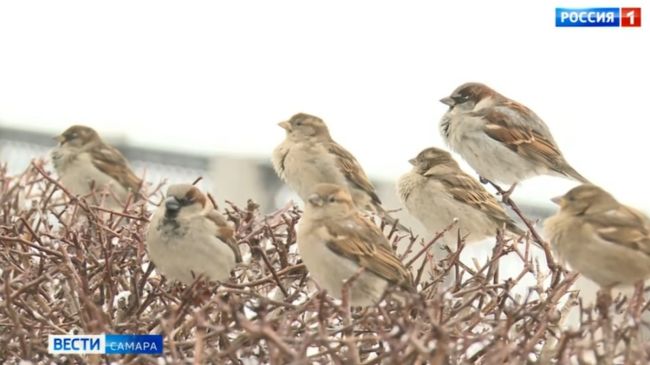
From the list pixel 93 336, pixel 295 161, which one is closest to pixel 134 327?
pixel 93 336

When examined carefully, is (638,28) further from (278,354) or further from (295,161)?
(278,354)

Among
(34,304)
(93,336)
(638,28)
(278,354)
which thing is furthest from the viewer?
(638,28)

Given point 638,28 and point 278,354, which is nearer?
point 278,354

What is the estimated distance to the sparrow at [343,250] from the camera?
7.55 ft

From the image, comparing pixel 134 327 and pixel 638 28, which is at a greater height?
pixel 638 28

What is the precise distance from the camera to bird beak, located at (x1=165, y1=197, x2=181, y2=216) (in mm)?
2384

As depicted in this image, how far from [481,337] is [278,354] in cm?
31

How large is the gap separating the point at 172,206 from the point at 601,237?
0.85m

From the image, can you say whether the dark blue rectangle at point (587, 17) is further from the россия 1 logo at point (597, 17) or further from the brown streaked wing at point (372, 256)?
the brown streaked wing at point (372, 256)

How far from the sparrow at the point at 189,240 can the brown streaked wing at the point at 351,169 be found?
2.89ft

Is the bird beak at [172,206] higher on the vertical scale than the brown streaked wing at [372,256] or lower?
higher

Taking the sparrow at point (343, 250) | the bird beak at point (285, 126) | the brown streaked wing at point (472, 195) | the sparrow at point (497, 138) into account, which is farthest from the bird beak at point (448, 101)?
the sparrow at point (343, 250)

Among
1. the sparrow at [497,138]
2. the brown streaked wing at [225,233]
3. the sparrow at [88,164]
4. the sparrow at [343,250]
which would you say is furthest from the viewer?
the sparrow at [88,164]

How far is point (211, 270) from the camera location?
2367 millimetres
